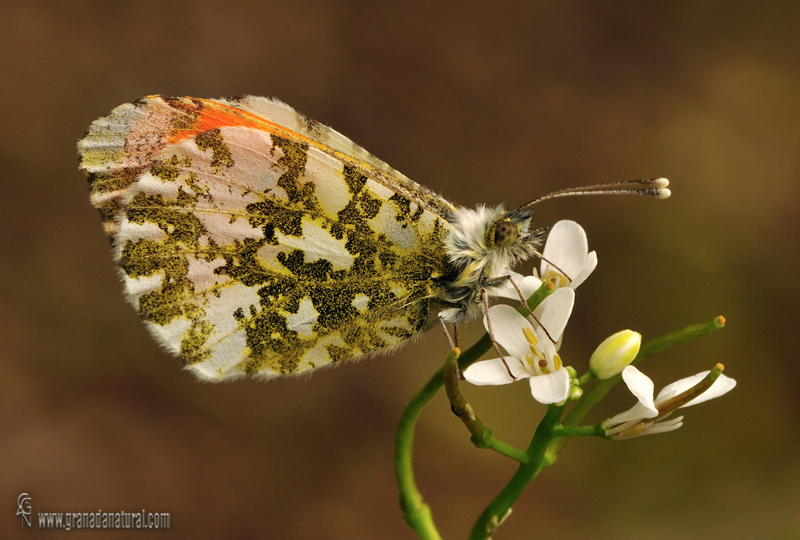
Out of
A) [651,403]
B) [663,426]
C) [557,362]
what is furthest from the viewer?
[557,362]

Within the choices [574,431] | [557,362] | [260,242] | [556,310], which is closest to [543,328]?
[556,310]

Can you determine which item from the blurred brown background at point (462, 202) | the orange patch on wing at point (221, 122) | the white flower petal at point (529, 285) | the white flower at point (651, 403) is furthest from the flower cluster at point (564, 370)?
the blurred brown background at point (462, 202)

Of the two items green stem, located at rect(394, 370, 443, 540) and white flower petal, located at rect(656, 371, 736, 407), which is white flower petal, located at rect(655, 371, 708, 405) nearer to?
white flower petal, located at rect(656, 371, 736, 407)

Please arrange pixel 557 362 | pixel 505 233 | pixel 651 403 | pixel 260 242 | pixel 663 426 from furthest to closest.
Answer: pixel 260 242, pixel 505 233, pixel 557 362, pixel 663 426, pixel 651 403

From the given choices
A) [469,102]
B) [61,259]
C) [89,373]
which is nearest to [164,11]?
[61,259]

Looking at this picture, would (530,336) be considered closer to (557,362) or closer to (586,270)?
(557,362)
